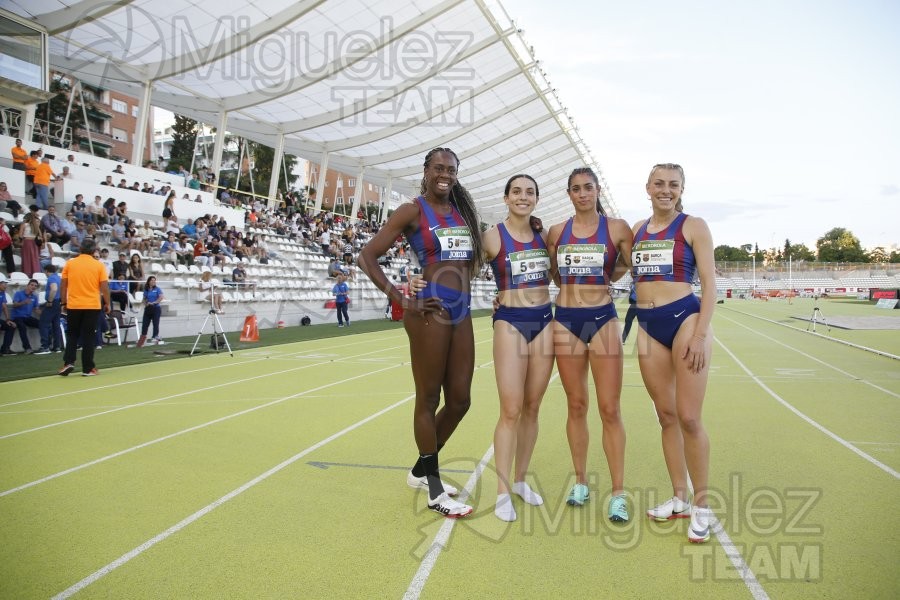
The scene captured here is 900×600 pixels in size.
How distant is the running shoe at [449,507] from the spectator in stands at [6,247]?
1178 cm

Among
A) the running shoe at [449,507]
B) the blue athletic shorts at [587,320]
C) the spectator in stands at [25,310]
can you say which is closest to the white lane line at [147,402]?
the running shoe at [449,507]

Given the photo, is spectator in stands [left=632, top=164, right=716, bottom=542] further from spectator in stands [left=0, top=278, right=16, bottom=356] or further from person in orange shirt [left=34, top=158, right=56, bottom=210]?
person in orange shirt [left=34, top=158, right=56, bottom=210]

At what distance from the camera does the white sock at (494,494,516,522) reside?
3.33 metres

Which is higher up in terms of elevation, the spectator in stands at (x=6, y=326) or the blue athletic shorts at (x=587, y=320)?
the blue athletic shorts at (x=587, y=320)

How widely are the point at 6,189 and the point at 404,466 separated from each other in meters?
13.7

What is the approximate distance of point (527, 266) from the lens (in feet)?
11.9

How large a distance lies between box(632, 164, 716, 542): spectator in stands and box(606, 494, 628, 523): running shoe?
17 centimetres

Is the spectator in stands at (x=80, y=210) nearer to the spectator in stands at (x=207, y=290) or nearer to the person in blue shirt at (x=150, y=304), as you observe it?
the spectator in stands at (x=207, y=290)

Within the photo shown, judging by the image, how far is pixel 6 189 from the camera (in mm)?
13203

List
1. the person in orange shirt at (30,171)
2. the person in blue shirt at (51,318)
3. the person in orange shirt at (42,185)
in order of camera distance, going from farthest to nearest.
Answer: the person in orange shirt at (30,171) → the person in orange shirt at (42,185) → the person in blue shirt at (51,318)

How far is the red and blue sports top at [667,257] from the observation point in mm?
3371

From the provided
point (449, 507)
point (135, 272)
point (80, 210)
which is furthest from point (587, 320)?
point (80, 210)

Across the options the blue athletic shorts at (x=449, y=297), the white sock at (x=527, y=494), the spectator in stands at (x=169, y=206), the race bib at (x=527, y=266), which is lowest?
the white sock at (x=527, y=494)

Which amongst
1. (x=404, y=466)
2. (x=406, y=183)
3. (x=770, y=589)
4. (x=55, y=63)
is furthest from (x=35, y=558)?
(x=406, y=183)
